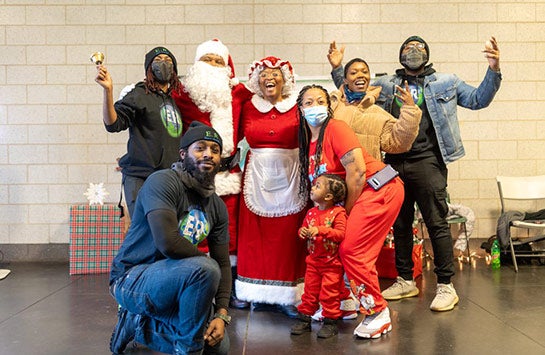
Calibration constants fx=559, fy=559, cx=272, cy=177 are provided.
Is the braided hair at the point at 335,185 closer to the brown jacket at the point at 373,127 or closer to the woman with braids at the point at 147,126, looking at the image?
the brown jacket at the point at 373,127

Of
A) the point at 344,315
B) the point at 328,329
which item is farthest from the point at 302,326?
the point at 344,315

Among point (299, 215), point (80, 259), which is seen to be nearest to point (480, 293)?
point (299, 215)

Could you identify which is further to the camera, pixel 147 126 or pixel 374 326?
pixel 147 126

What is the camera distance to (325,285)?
290 cm

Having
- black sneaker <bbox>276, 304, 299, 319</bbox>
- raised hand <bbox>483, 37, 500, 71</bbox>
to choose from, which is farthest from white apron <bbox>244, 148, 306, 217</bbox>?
raised hand <bbox>483, 37, 500, 71</bbox>

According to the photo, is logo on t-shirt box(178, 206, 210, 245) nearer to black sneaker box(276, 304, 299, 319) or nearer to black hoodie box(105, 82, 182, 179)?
black hoodie box(105, 82, 182, 179)

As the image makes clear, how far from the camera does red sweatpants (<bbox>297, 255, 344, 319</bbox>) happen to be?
2.89 m

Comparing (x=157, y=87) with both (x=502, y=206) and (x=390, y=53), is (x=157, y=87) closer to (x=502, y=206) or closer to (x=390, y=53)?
(x=390, y=53)

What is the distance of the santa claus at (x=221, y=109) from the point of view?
11.3 feet

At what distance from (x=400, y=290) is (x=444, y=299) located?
1.13 feet

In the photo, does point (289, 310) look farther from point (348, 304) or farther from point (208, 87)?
point (208, 87)

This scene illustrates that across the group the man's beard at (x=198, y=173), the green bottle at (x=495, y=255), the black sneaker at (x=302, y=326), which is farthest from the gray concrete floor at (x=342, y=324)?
the man's beard at (x=198, y=173)

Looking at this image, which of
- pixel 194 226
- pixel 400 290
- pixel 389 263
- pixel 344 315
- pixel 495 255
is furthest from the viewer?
pixel 495 255

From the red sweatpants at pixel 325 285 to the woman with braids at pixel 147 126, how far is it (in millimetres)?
981
